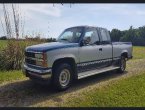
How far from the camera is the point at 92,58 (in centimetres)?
872

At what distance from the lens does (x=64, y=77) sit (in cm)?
761

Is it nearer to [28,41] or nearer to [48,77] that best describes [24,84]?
[48,77]

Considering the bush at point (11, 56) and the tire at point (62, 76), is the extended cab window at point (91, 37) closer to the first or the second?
the tire at point (62, 76)

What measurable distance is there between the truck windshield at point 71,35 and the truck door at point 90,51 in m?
0.26

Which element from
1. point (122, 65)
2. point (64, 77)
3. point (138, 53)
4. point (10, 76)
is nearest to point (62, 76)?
point (64, 77)

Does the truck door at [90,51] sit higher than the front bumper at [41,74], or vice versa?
the truck door at [90,51]

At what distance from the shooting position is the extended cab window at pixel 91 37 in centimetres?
852

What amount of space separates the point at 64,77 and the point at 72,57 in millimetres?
720

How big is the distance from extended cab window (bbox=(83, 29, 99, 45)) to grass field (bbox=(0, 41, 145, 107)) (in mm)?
1552

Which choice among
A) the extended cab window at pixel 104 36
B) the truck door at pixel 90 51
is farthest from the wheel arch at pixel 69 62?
the extended cab window at pixel 104 36

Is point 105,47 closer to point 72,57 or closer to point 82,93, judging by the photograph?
point 72,57

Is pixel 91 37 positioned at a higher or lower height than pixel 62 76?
higher

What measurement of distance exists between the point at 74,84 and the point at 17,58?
12.1ft

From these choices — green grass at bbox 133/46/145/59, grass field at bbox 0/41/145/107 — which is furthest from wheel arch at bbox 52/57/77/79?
green grass at bbox 133/46/145/59
